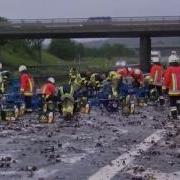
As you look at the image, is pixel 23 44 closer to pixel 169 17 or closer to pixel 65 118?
pixel 169 17

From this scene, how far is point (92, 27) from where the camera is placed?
73.1 metres

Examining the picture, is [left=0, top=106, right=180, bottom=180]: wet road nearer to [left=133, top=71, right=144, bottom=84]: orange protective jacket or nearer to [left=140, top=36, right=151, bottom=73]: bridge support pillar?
[left=133, top=71, right=144, bottom=84]: orange protective jacket

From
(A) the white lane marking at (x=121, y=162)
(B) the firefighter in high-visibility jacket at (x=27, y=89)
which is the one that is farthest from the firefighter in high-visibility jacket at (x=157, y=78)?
(A) the white lane marking at (x=121, y=162)

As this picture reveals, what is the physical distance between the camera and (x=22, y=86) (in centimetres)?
2609

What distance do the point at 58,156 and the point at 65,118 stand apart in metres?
9.06

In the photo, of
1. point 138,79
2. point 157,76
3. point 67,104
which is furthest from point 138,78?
point 67,104

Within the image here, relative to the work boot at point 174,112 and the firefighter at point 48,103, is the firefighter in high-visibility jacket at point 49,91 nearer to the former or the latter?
the firefighter at point 48,103

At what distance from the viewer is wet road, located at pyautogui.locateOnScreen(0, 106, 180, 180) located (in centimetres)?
1170

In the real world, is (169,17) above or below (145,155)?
above

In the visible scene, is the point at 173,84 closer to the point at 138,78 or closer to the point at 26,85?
the point at 26,85

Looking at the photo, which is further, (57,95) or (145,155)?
(57,95)

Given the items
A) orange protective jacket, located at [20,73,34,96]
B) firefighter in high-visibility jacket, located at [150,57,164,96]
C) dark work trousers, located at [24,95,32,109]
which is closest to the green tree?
firefighter in high-visibility jacket, located at [150,57,164,96]

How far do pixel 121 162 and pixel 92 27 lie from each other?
200 feet

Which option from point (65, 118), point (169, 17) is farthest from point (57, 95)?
point (169, 17)
